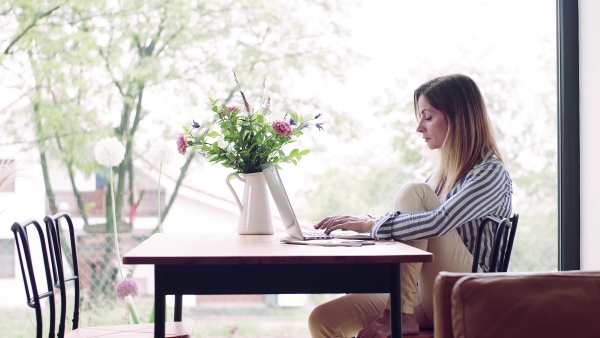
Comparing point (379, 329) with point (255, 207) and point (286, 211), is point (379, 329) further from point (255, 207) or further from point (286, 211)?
point (255, 207)

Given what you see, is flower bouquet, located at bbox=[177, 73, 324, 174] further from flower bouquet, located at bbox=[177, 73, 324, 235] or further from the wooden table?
the wooden table

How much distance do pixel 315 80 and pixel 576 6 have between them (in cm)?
136

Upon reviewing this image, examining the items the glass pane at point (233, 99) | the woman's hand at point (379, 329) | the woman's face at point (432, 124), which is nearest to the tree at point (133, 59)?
the glass pane at point (233, 99)

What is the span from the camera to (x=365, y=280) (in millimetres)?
1929

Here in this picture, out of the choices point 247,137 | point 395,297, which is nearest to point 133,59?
point 247,137

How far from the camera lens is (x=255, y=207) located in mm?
2736

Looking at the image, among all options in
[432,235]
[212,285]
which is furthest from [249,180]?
[212,285]

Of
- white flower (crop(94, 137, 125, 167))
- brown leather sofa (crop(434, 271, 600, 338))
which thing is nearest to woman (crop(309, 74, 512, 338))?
brown leather sofa (crop(434, 271, 600, 338))

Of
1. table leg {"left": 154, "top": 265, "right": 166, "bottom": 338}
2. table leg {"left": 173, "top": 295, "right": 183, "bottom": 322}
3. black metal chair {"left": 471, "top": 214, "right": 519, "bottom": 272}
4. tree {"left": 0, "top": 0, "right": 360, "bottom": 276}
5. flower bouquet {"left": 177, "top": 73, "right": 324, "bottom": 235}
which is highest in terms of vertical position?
tree {"left": 0, "top": 0, "right": 360, "bottom": 276}

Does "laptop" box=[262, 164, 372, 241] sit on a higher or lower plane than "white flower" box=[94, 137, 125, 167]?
lower

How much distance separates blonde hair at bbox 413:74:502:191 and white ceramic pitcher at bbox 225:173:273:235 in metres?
0.64

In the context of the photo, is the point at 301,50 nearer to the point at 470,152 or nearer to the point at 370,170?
the point at 370,170

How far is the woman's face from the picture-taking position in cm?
278

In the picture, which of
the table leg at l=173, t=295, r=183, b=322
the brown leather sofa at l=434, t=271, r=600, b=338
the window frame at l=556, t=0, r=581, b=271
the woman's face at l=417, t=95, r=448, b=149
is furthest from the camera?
the window frame at l=556, t=0, r=581, b=271
